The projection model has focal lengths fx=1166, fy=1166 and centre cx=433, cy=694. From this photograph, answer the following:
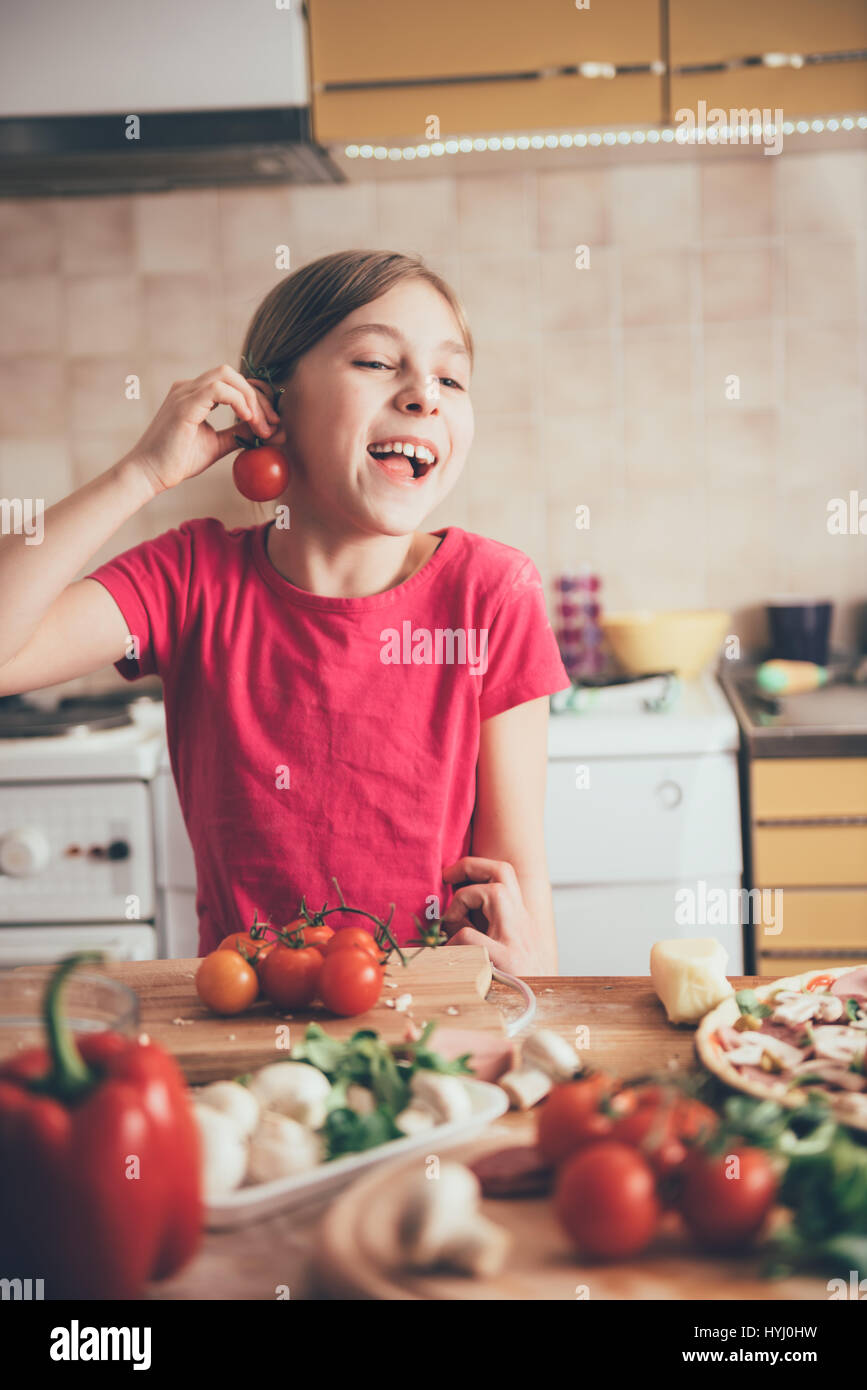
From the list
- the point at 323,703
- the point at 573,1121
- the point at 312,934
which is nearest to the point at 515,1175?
the point at 573,1121

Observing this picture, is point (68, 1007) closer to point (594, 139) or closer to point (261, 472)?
point (261, 472)

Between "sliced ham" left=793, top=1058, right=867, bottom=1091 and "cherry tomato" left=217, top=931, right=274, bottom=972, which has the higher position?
"cherry tomato" left=217, top=931, right=274, bottom=972

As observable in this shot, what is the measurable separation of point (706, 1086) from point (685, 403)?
74.4 inches

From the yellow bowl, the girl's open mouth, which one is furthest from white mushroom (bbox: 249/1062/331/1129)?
the yellow bowl

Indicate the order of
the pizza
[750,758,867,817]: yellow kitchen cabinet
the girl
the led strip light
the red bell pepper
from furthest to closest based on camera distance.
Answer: the led strip light, [750,758,867,817]: yellow kitchen cabinet, the girl, the pizza, the red bell pepper

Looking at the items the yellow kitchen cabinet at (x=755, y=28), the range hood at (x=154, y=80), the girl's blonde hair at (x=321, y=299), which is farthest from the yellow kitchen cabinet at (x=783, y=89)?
the girl's blonde hair at (x=321, y=299)

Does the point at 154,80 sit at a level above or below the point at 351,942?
above

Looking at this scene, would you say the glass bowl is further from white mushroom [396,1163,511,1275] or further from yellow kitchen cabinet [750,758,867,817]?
yellow kitchen cabinet [750,758,867,817]

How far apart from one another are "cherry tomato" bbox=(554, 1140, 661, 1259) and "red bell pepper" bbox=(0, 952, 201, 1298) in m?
0.16

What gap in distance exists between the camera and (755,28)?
1.86m

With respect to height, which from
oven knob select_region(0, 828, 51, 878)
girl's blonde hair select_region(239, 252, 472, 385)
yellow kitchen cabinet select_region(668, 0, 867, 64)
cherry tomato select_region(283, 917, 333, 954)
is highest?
yellow kitchen cabinet select_region(668, 0, 867, 64)

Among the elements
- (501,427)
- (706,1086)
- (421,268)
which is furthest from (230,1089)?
(501,427)

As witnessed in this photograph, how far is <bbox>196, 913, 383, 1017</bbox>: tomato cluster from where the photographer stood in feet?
2.46

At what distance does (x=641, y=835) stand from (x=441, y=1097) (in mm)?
1334
